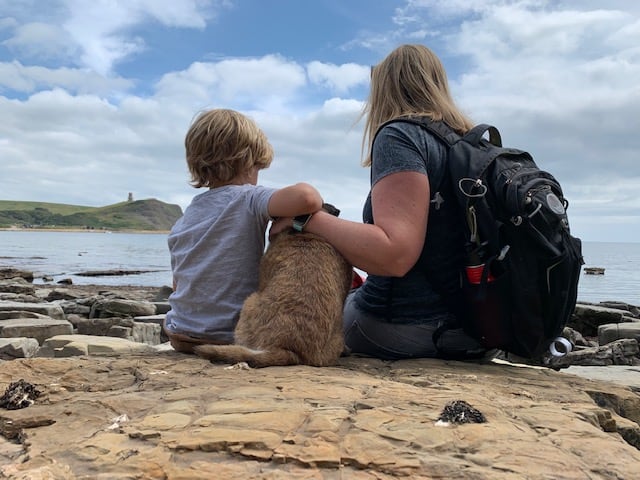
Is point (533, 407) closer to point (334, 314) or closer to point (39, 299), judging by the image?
point (334, 314)

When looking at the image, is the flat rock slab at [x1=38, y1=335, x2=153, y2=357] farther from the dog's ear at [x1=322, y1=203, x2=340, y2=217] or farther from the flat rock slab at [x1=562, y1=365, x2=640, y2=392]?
the flat rock slab at [x1=562, y1=365, x2=640, y2=392]

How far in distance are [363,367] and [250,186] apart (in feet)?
5.04

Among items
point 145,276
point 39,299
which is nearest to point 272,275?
point 39,299

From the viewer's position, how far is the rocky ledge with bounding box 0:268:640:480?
1989 mm

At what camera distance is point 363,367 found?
3857 mm

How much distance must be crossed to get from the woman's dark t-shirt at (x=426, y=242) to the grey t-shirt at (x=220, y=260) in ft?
2.65

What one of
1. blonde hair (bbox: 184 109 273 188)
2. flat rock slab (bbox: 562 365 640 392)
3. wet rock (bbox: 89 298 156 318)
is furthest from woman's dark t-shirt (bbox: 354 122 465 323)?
wet rock (bbox: 89 298 156 318)

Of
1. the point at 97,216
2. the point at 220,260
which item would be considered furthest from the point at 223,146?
the point at 97,216

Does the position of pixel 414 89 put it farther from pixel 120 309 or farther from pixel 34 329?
pixel 120 309

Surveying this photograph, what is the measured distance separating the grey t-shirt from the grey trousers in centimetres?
82

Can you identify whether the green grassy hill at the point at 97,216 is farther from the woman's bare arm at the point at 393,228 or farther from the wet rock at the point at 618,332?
the woman's bare arm at the point at 393,228

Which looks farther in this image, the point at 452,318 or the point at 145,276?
the point at 145,276

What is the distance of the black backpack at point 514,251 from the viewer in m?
3.47

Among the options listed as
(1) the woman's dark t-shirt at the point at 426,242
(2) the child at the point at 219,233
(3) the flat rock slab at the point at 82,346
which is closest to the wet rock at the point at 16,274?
(3) the flat rock slab at the point at 82,346
